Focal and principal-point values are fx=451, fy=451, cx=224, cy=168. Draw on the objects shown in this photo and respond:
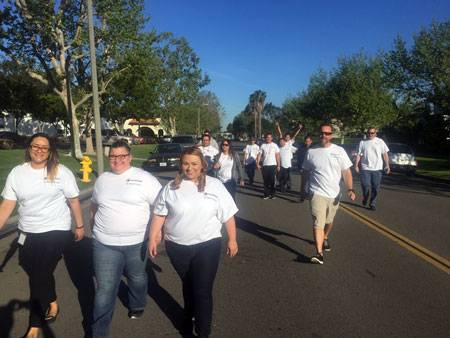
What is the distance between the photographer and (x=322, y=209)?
589 centimetres

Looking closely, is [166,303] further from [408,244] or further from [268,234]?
[408,244]

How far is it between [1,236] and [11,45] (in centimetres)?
1719

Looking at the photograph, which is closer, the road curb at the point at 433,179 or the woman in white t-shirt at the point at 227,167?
the woman in white t-shirt at the point at 227,167

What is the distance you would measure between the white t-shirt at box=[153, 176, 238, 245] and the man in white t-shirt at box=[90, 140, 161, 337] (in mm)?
217

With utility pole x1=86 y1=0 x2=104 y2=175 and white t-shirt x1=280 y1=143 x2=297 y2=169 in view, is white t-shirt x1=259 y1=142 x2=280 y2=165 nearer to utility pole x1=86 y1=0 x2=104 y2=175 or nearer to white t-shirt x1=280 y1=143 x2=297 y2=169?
white t-shirt x1=280 y1=143 x2=297 y2=169

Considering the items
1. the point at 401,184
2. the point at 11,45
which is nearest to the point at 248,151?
the point at 401,184

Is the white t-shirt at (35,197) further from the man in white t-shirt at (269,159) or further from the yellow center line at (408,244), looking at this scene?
the man in white t-shirt at (269,159)

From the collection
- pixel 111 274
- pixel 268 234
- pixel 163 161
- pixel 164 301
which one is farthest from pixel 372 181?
pixel 163 161

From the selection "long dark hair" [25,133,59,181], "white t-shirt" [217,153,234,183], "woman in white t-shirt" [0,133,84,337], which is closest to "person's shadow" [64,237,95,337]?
"woman in white t-shirt" [0,133,84,337]

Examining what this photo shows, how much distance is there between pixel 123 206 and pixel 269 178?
8.47 m

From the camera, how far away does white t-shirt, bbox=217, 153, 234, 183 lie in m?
8.75

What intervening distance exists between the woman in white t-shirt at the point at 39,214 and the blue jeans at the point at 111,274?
456mm

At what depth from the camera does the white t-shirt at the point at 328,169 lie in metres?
5.96

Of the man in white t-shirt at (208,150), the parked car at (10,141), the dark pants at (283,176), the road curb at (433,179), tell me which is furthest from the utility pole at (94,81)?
the parked car at (10,141)
